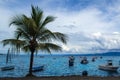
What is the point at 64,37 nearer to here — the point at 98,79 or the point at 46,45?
the point at 46,45

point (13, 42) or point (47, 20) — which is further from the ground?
point (47, 20)

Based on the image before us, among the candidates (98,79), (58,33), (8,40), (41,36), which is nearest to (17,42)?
(8,40)

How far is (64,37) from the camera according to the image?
22.0 meters

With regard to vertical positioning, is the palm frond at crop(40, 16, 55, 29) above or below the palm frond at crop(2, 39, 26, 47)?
above

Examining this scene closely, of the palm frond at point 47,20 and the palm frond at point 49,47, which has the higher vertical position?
the palm frond at point 47,20

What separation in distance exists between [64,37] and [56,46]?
1151mm

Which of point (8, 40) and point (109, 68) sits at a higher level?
point (8, 40)

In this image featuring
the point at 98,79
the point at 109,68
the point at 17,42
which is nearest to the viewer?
the point at 98,79

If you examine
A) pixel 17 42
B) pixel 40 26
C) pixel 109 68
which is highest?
pixel 40 26

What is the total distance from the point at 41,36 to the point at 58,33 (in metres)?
1.68

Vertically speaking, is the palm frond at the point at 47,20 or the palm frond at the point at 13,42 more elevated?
the palm frond at the point at 47,20

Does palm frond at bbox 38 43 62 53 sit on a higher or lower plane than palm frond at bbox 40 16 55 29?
lower

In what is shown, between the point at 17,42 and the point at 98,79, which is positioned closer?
the point at 98,79

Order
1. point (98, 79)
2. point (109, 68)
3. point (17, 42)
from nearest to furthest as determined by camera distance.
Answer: point (98, 79) < point (17, 42) < point (109, 68)
